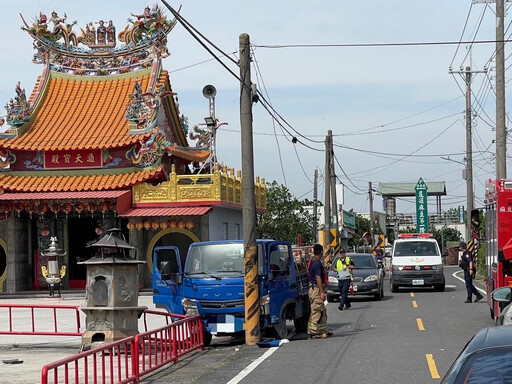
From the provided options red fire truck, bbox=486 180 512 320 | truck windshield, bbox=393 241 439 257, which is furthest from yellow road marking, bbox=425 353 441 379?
truck windshield, bbox=393 241 439 257

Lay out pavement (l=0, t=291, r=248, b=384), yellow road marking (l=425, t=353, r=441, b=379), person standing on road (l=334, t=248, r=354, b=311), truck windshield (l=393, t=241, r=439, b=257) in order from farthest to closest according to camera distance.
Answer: truck windshield (l=393, t=241, r=439, b=257) → person standing on road (l=334, t=248, r=354, b=311) → pavement (l=0, t=291, r=248, b=384) → yellow road marking (l=425, t=353, r=441, b=379)

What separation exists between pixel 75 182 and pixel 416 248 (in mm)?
15090

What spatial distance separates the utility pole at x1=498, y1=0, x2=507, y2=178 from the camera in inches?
1284

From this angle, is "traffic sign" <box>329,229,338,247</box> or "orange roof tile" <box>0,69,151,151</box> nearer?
"orange roof tile" <box>0,69,151,151</box>

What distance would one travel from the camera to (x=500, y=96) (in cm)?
3312

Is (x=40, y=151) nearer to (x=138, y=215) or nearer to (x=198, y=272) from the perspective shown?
(x=138, y=215)

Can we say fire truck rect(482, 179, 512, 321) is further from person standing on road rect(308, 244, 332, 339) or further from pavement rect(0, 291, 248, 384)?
pavement rect(0, 291, 248, 384)

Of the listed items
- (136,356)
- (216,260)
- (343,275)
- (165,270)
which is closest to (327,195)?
(343,275)

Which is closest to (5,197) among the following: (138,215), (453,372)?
(138,215)

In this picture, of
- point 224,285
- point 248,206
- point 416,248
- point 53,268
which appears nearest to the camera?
point 224,285

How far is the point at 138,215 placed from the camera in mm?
37500

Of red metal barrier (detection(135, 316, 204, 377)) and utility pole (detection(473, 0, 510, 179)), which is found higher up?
utility pole (detection(473, 0, 510, 179))

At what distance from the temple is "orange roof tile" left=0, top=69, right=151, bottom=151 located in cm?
5

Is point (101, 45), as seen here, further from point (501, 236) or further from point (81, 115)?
point (501, 236)
